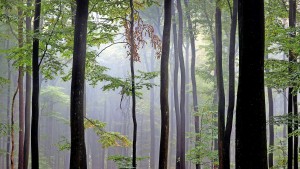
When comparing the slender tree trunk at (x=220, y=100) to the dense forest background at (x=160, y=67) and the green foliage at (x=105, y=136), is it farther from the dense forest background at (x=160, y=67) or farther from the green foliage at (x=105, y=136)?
the green foliage at (x=105, y=136)

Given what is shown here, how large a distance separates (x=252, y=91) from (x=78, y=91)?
429 cm

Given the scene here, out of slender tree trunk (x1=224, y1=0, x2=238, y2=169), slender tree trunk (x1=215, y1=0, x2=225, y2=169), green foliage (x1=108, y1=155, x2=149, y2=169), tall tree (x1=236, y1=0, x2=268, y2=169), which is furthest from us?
slender tree trunk (x1=215, y1=0, x2=225, y2=169)

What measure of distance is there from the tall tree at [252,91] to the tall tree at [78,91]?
4010 mm

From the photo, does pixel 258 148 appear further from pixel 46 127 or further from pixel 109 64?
pixel 109 64

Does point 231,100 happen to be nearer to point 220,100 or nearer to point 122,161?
point 220,100

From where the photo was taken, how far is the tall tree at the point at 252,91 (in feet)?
17.7

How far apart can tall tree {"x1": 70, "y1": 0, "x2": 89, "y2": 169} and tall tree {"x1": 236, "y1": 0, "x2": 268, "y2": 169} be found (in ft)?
13.2

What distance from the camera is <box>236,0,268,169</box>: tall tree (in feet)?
17.7

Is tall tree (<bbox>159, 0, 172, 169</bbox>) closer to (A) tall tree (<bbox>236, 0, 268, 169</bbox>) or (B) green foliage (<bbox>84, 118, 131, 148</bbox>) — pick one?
(B) green foliage (<bbox>84, 118, 131, 148</bbox>)

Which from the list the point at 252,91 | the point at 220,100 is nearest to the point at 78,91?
the point at 252,91

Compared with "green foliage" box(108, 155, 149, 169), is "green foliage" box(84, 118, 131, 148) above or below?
above

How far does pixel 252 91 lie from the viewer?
5410 mm

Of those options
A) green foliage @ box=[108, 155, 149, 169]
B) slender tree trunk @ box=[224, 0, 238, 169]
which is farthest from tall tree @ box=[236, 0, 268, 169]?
slender tree trunk @ box=[224, 0, 238, 169]

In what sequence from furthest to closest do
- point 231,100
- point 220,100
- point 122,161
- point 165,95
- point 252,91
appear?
1. point 220,100
2. point 231,100
3. point 165,95
4. point 122,161
5. point 252,91
